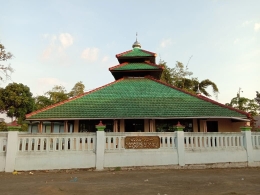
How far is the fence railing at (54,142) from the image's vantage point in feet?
27.5

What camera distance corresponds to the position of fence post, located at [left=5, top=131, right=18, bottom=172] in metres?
8.11

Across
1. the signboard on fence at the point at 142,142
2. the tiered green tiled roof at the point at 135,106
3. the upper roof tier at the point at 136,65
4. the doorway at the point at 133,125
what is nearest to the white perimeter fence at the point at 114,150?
the signboard on fence at the point at 142,142

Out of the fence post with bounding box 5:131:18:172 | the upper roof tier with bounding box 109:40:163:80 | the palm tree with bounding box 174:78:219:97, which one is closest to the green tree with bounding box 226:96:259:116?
the palm tree with bounding box 174:78:219:97

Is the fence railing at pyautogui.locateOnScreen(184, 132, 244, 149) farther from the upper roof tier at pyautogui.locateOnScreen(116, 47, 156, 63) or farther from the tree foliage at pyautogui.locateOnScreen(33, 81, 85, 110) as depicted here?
the tree foliage at pyautogui.locateOnScreen(33, 81, 85, 110)

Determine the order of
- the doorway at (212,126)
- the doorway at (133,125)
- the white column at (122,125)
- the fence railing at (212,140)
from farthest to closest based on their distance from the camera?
the doorway at (212,126) < the doorway at (133,125) < the white column at (122,125) < the fence railing at (212,140)

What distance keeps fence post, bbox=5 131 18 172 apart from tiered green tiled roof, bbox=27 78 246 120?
3651mm

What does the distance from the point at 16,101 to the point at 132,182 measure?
30.5 m

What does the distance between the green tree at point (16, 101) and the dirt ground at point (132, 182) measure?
90.3 ft

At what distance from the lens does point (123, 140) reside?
352 inches

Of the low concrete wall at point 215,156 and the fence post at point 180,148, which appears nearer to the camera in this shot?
the fence post at point 180,148

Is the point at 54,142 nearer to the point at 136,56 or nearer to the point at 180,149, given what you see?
the point at 180,149

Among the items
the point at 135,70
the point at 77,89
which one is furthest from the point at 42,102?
the point at 135,70

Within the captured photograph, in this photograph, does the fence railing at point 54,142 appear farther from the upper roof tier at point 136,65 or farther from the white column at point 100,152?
the upper roof tier at point 136,65

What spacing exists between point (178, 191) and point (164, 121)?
8409 mm
